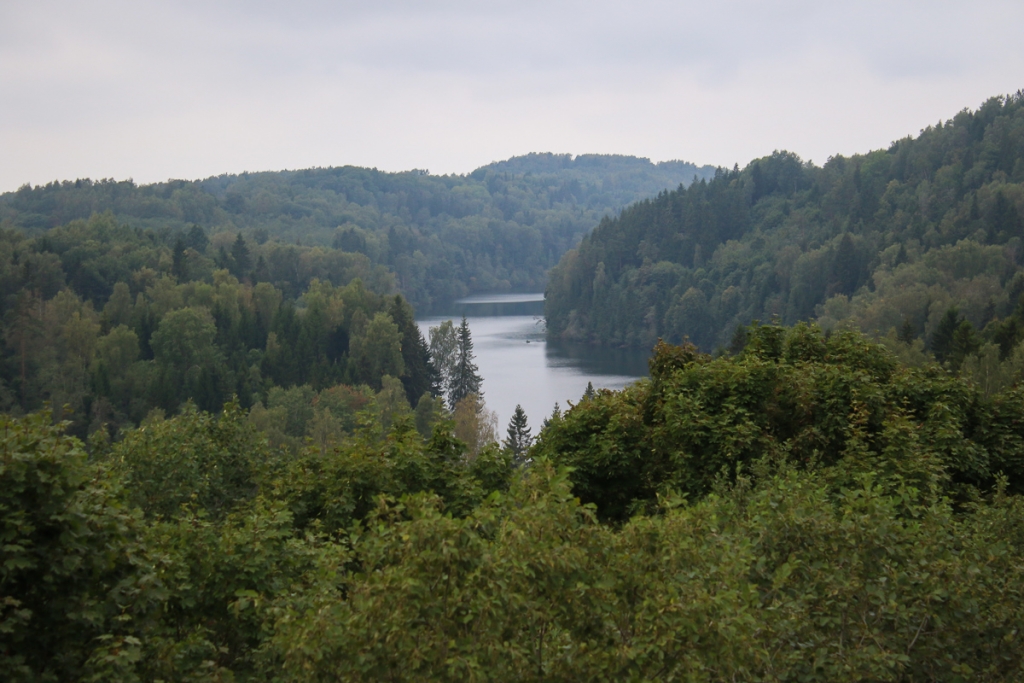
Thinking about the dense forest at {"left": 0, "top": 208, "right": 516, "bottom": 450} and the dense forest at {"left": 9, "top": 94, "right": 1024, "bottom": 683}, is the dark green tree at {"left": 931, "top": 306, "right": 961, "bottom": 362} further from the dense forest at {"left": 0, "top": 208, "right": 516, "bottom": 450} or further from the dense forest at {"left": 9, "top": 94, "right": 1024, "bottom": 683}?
the dense forest at {"left": 0, "top": 208, "right": 516, "bottom": 450}

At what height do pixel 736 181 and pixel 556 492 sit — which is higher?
pixel 736 181

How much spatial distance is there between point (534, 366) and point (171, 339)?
144 ft

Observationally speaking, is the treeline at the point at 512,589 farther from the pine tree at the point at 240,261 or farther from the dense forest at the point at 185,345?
the pine tree at the point at 240,261

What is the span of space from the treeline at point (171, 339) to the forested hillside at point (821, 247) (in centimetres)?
4705

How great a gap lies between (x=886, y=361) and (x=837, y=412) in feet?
14.5

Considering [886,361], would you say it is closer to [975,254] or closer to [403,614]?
[403,614]

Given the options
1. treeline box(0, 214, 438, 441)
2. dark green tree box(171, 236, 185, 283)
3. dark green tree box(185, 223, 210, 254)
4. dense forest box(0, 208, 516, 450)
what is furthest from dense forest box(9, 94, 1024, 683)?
dark green tree box(185, 223, 210, 254)

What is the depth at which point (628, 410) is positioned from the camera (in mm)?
21891

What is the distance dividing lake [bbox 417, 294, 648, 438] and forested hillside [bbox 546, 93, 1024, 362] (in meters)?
9.26

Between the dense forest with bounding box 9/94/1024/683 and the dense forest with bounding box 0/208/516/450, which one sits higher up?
the dense forest with bounding box 9/94/1024/683

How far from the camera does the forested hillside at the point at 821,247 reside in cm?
9712

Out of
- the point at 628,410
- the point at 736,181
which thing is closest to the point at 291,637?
the point at 628,410

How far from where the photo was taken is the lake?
3575 inches

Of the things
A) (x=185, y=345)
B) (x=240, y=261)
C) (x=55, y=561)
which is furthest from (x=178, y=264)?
(x=55, y=561)
